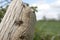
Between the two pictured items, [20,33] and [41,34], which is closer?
[20,33]

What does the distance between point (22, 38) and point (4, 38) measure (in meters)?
0.16

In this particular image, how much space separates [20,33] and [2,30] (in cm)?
16

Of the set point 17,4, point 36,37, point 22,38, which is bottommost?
point 36,37

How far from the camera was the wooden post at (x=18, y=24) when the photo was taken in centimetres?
213

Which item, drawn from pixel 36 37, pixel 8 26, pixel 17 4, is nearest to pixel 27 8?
pixel 17 4

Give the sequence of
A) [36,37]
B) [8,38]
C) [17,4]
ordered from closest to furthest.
Answer: 1. [8,38]
2. [17,4]
3. [36,37]

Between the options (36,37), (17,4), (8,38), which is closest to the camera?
(8,38)

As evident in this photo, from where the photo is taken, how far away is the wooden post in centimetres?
213

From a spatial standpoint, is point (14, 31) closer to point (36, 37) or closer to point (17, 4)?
point (17, 4)

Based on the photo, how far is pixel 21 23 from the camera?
2.17 m

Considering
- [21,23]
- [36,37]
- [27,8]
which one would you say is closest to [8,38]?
[21,23]

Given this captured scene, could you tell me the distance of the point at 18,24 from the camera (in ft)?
7.09

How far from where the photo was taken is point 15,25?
7.12ft

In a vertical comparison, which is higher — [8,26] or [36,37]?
[8,26]
